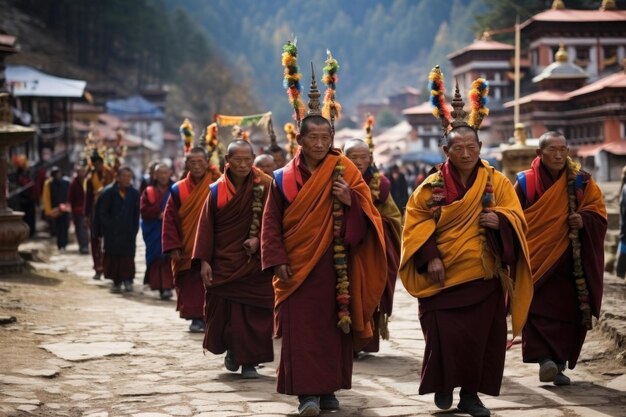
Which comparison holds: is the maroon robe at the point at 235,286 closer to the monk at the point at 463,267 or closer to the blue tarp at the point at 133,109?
the monk at the point at 463,267

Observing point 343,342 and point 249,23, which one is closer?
point 343,342

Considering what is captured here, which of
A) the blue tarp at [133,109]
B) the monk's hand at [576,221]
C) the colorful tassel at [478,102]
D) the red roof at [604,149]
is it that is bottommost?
the monk's hand at [576,221]

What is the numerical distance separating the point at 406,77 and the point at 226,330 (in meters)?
152

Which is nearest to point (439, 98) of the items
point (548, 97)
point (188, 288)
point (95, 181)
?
point (188, 288)

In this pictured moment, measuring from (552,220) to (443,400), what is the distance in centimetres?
177

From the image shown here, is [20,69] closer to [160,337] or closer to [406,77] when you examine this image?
[160,337]

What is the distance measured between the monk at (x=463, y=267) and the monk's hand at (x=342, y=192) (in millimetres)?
375

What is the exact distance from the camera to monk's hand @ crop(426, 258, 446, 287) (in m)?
6.22

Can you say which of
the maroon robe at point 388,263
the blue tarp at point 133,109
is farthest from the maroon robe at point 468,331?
the blue tarp at point 133,109

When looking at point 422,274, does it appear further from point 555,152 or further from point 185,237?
point 185,237

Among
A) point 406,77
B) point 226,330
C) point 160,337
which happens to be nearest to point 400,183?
point 160,337

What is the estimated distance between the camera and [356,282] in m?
6.48

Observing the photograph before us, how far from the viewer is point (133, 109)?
213ft

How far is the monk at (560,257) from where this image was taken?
724 centimetres
